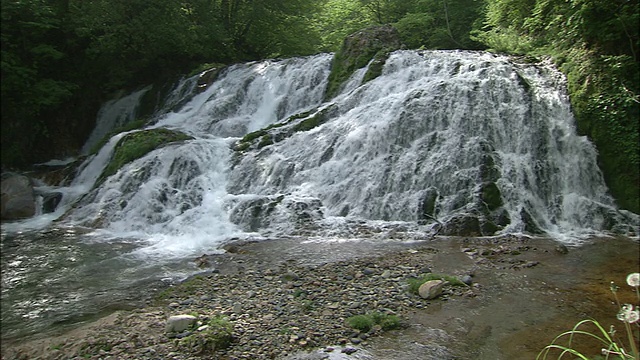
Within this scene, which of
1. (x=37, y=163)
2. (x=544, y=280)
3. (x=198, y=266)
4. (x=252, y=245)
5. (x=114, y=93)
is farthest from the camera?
(x=114, y=93)

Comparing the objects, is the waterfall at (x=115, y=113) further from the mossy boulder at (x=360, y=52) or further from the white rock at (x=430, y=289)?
the white rock at (x=430, y=289)

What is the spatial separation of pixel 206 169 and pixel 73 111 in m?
7.58

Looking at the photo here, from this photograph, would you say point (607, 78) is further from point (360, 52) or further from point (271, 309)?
point (271, 309)

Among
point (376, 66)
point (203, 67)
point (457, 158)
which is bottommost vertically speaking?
point (457, 158)

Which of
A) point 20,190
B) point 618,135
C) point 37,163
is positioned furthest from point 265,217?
point 37,163

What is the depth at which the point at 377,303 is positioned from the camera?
5266 mm

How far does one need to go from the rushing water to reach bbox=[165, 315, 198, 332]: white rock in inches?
56.1

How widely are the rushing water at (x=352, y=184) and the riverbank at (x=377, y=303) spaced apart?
32.9 inches

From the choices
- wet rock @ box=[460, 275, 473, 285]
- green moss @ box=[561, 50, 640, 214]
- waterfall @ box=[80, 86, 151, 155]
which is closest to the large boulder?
waterfall @ box=[80, 86, 151, 155]

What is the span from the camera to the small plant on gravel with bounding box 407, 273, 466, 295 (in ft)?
18.4

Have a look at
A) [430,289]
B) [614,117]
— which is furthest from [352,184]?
[614,117]

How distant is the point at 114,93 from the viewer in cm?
1752

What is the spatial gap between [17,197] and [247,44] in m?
13.8

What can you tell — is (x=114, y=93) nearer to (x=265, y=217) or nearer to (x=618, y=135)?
(x=265, y=217)
